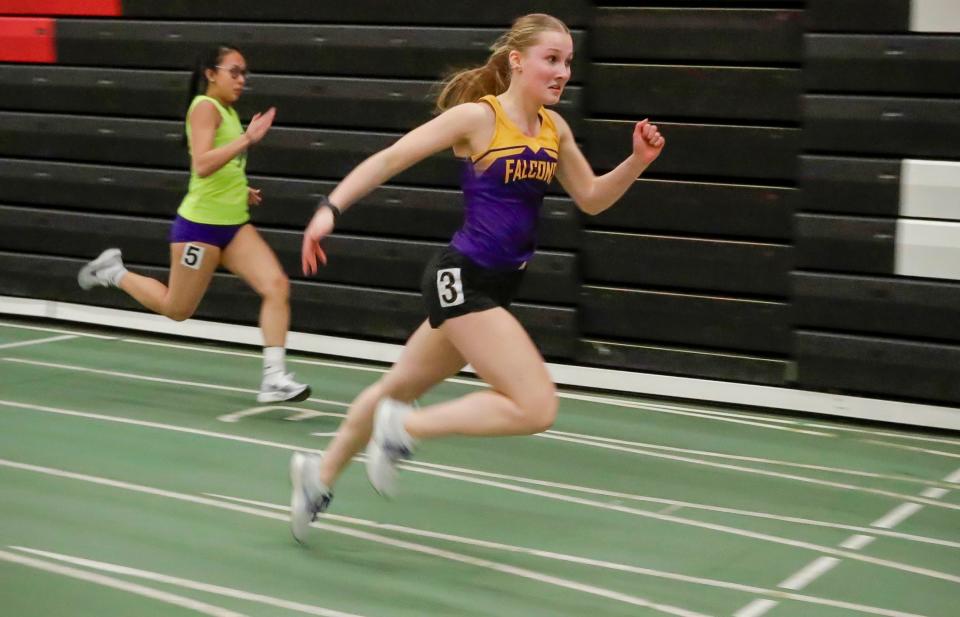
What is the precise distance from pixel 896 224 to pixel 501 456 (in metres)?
2.43

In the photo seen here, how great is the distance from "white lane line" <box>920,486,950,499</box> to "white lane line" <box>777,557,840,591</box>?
116 cm

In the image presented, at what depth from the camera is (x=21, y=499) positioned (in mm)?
5625

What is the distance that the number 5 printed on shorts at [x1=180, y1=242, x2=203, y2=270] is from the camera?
293 inches

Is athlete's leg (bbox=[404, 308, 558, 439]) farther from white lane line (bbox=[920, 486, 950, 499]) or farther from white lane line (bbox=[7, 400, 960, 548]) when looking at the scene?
white lane line (bbox=[920, 486, 950, 499])

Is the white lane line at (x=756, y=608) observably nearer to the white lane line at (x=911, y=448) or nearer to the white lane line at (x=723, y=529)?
the white lane line at (x=723, y=529)

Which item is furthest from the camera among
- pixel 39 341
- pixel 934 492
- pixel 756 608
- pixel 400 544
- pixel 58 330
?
pixel 58 330

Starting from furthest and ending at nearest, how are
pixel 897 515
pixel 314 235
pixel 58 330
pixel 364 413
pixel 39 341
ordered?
pixel 58 330 → pixel 39 341 → pixel 897 515 → pixel 364 413 → pixel 314 235

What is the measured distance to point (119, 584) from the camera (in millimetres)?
4621

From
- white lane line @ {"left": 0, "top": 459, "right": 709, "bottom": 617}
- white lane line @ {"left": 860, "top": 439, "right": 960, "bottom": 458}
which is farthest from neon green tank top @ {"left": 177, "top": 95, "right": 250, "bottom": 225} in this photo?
white lane line @ {"left": 860, "top": 439, "right": 960, "bottom": 458}

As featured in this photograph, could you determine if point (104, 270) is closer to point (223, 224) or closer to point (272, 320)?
point (223, 224)

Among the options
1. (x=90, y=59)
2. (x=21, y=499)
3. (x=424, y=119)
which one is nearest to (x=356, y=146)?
(x=424, y=119)

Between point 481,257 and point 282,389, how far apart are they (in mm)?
2830

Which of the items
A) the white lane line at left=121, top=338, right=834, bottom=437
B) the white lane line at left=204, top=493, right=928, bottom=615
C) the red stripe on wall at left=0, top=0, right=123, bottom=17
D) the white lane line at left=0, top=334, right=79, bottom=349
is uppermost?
the red stripe on wall at left=0, top=0, right=123, bottom=17

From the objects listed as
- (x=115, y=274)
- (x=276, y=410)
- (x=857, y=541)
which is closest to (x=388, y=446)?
(x=857, y=541)
